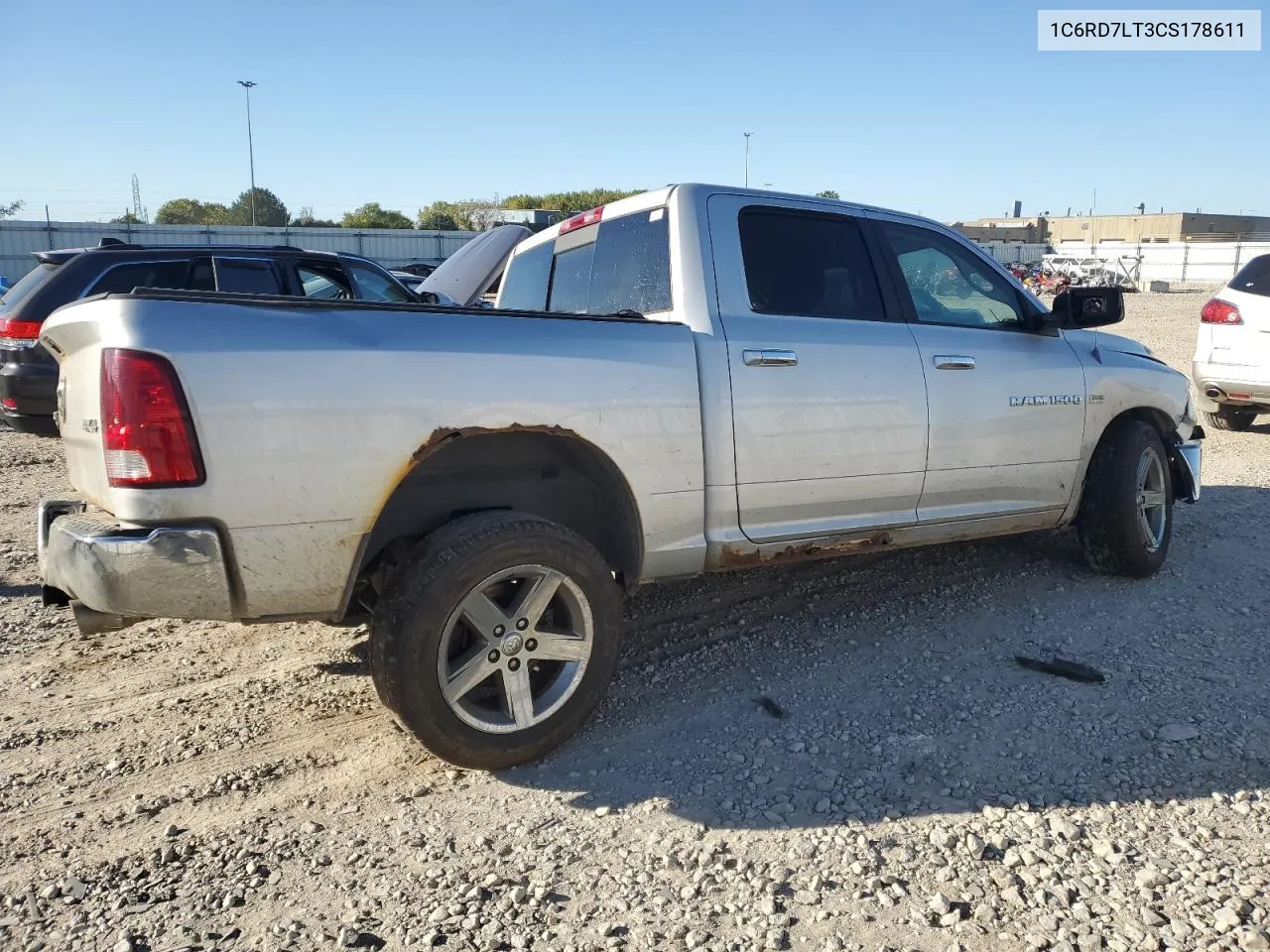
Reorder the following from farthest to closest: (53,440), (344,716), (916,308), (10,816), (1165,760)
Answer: (53,440) < (916,308) < (344,716) < (1165,760) < (10,816)

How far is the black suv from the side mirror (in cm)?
625

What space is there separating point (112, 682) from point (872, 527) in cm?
324

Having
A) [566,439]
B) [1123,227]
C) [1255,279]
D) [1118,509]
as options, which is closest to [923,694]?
[566,439]

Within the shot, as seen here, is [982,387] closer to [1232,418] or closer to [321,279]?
[1232,418]

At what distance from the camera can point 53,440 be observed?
9.28 meters

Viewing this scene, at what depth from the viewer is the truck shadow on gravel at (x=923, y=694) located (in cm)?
310

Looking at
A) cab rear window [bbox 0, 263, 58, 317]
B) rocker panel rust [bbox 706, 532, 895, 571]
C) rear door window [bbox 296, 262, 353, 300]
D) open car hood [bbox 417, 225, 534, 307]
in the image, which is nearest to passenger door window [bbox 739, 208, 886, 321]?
rocker panel rust [bbox 706, 532, 895, 571]

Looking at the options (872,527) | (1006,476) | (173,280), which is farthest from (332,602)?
(173,280)

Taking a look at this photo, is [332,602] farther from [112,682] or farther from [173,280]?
[173,280]

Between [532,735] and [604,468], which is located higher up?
[604,468]

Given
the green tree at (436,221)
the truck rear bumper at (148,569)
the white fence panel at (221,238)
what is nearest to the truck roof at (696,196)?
the truck rear bumper at (148,569)

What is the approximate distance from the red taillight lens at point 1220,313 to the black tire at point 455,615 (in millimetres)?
7856

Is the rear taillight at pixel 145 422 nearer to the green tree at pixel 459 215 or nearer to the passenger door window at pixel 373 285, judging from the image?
the passenger door window at pixel 373 285

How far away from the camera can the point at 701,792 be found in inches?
121
